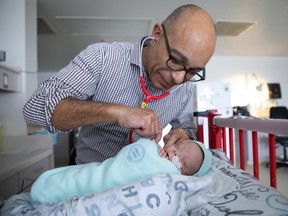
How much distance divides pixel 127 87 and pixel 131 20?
251 centimetres

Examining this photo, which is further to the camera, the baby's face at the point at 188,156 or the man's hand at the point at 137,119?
the baby's face at the point at 188,156

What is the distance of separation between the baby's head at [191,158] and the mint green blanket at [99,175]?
185mm

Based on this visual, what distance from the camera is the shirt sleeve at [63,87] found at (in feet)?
2.48

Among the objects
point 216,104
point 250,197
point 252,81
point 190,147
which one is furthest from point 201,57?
point 252,81

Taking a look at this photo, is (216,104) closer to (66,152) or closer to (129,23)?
(129,23)

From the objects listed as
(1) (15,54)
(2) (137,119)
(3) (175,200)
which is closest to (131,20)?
(1) (15,54)

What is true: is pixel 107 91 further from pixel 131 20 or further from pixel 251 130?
pixel 131 20

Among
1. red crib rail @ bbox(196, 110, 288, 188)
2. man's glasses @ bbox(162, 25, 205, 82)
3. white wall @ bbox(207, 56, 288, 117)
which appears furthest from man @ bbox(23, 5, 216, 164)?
white wall @ bbox(207, 56, 288, 117)

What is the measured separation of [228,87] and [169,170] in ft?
11.6

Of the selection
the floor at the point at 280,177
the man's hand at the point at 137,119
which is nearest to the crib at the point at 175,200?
the man's hand at the point at 137,119

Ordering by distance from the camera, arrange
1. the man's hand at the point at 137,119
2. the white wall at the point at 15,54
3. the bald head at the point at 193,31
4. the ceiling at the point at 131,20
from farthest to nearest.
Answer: the ceiling at the point at 131,20
the white wall at the point at 15,54
the bald head at the point at 193,31
the man's hand at the point at 137,119

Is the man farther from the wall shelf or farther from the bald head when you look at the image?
the wall shelf

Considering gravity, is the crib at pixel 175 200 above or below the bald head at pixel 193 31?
below

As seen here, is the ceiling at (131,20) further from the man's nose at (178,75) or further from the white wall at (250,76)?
the man's nose at (178,75)
